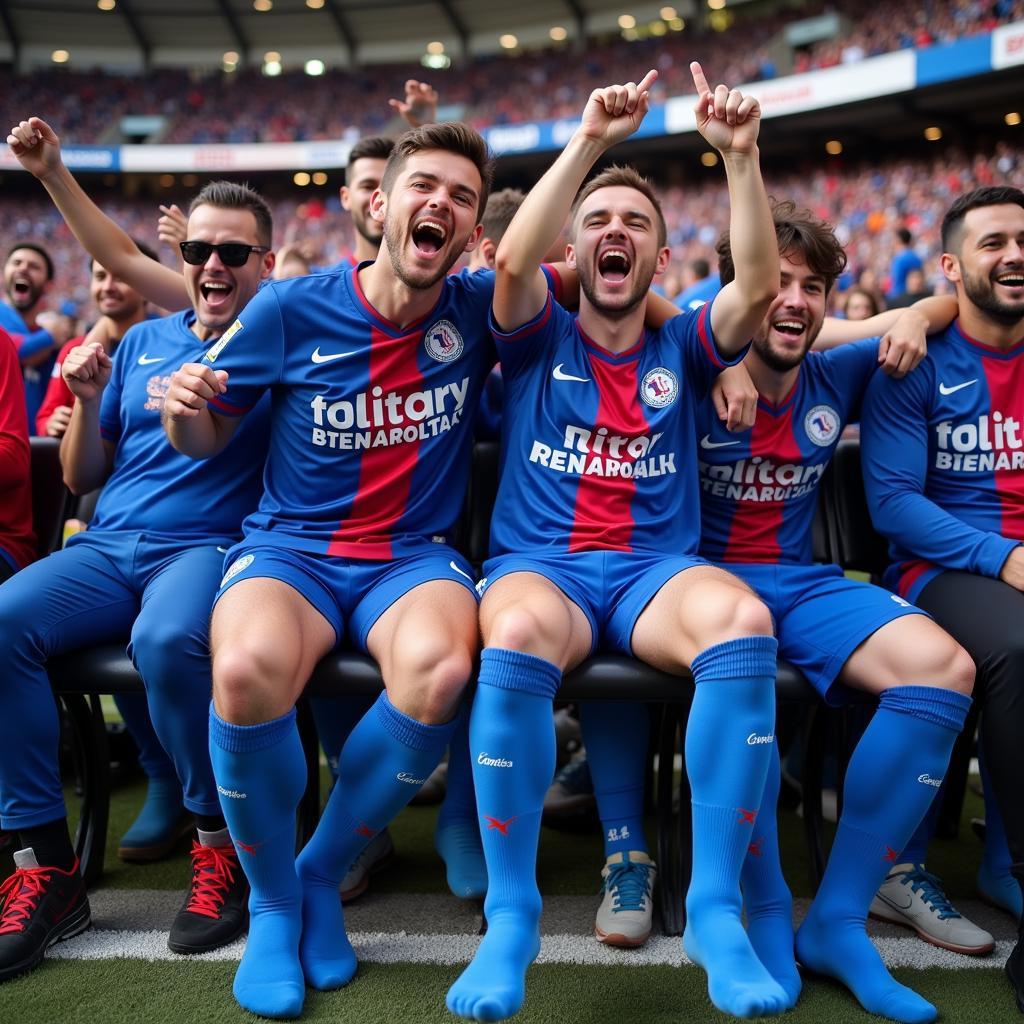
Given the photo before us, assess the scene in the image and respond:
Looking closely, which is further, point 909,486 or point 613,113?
point 909,486

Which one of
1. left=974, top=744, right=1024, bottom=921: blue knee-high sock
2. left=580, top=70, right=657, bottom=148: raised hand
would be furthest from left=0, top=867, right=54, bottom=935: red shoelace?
left=974, top=744, right=1024, bottom=921: blue knee-high sock

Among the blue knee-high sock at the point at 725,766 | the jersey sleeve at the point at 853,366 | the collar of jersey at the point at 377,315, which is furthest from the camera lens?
the jersey sleeve at the point at 853,366

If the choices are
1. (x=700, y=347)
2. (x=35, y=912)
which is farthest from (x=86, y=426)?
(x=700, y=347)

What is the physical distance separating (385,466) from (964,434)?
1615 mm

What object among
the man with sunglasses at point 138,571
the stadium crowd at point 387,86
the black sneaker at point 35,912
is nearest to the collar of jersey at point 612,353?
the man with sunglasses at point 138,571

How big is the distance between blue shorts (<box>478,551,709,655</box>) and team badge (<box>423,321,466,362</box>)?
565mm

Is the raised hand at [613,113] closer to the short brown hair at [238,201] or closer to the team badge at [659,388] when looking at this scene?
the team badge at [659,388]

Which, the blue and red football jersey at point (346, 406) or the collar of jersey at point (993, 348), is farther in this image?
the collar of jersey at point (993, 348)

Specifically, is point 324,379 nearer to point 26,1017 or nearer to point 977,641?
point 26,1017

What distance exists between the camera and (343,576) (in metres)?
2.43

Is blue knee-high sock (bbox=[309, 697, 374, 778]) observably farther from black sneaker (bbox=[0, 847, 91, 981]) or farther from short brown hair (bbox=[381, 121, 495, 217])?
short brown hair (bbox=[381, 121, 495, 217])

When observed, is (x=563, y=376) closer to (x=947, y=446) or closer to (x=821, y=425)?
(x=821, y=425)

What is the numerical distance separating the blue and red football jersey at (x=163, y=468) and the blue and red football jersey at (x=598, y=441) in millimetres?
738

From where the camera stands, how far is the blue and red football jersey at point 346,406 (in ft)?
8.26
